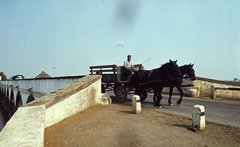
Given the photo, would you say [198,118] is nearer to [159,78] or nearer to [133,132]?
[133,132]

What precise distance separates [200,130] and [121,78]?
6.06 meters

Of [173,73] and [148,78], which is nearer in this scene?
[173,73]

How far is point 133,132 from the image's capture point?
610 centimetres

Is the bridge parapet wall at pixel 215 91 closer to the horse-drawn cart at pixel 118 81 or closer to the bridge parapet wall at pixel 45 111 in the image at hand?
the horse-drawn cart at pixel 118 81

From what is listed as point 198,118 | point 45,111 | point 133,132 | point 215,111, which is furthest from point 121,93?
point 198,118

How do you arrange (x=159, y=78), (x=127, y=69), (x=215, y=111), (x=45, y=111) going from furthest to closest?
(x=127, y=69) < (x=159, y=78) < (x=215, y=111) < (x=45, y=111)

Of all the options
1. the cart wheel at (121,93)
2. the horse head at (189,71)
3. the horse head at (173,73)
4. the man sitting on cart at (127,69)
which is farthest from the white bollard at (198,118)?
the man sitting on cart at (127,69)

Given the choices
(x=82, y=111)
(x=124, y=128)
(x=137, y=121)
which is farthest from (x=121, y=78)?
(x=124, y=128)

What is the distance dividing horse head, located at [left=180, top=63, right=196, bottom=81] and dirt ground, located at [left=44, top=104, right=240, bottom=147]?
9.86 ft

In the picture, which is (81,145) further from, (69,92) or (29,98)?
(29,98)

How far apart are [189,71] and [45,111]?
22.6ft

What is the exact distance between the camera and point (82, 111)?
8633mm

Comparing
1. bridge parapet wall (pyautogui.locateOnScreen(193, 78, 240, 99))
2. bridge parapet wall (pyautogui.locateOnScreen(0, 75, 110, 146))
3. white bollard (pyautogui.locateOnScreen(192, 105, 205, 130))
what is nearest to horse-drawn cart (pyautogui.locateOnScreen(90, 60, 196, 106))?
bridge parapet wall (pyautogui.locateOnScreen(0, 75, 110, 146))

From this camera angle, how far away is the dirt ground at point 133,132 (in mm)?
5340
